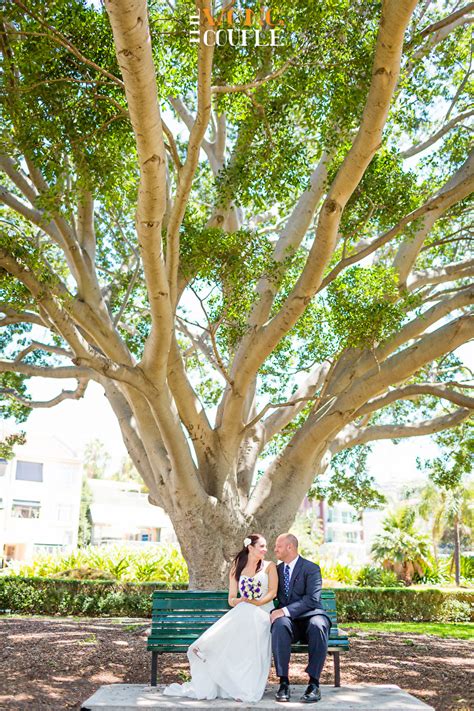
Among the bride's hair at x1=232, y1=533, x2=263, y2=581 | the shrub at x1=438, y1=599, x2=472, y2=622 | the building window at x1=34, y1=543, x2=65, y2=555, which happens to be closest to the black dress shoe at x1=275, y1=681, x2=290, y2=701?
the bride's hair at x1=232, y1=533, x2=263, y2=581

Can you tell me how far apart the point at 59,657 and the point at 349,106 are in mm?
6493

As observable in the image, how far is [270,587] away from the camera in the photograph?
544 cm

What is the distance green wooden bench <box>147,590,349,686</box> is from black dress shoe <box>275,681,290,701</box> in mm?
493

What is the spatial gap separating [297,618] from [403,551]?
21.4m

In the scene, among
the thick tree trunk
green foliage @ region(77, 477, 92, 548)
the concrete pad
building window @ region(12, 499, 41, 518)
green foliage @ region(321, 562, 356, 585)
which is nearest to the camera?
the concrete pad

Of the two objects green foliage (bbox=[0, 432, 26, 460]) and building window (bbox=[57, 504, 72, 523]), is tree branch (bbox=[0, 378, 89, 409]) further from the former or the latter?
building window (bbox=[57, 504, 72, 523])

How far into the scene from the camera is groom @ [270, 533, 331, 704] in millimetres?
4922

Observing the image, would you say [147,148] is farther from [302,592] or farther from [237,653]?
[237,653]

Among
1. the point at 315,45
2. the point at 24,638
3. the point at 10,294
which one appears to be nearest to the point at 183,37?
the point at 315,45

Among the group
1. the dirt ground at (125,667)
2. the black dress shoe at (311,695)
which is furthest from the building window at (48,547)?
the black dress shoe at (311,695)

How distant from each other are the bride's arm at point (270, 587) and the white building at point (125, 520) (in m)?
38.8

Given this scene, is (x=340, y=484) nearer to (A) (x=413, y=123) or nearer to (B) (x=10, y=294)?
(A) (x=413, y=123)

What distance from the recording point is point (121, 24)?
4.19m

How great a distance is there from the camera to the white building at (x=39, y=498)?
127ft
